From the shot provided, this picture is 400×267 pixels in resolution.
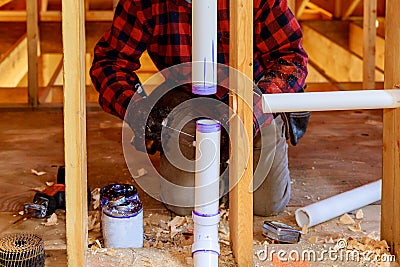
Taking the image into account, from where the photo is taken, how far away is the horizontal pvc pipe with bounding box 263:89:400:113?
162 centimetres

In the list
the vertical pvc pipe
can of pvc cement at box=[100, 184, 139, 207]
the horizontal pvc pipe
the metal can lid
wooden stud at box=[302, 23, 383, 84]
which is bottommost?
wooden stud at box=[302, 23, 383, 84]

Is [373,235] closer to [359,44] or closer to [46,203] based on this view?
[46,203]

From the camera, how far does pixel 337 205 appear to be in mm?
2121

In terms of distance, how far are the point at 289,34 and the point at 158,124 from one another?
0.47m

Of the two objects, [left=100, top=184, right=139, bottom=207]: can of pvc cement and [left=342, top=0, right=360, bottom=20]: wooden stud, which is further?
[left=342, top=0, right=360, bottom=20]: wooden stud

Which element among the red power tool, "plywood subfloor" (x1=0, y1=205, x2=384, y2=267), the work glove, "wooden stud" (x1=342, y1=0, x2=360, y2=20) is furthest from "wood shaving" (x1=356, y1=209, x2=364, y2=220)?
"wooden stud" (x1=342, y1=0, x2=360, y2=20)

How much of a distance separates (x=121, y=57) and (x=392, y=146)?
0.92 meters

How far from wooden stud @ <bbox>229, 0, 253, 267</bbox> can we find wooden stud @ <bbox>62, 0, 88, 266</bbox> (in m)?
0.33

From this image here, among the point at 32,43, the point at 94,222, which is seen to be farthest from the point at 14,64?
the point at 94,222

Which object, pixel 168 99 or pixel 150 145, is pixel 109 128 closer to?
pixel 150 145

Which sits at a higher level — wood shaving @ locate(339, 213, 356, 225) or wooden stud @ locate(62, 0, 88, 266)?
wooden stud @ locate(62, 0, 88, 266)

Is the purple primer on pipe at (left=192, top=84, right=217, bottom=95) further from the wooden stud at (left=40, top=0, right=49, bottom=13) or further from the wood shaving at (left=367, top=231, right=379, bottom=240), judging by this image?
the wooden stud at (left=40, top=0, right=49, bottom=13)

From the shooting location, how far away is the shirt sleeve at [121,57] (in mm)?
2172

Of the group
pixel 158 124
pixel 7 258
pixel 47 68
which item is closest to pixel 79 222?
pixel 7 258
